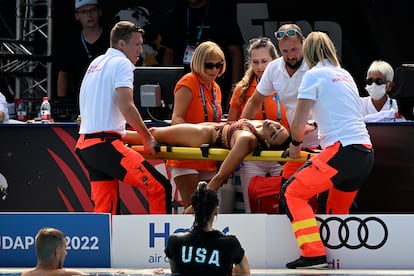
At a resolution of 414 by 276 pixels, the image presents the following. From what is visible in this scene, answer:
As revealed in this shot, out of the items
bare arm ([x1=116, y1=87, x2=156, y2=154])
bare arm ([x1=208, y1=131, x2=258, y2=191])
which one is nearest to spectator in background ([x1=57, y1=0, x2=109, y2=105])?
bare arm ([x1=116, y1=87, x2=156, y2=154])

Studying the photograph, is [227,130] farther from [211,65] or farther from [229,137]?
[211,65]

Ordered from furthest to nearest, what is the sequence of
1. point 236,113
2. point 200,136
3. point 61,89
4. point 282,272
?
point 61,89 < point 236,113 < point 200,136 < point 282,272

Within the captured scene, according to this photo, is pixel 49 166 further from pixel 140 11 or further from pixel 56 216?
pixel 140 11

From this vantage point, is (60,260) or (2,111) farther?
(2,111)

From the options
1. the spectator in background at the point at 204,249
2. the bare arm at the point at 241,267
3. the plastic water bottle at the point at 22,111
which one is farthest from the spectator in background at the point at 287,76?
the plastic water bottle at the point at 22,111

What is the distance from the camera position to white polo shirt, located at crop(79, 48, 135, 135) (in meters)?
8.00

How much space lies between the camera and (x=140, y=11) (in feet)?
42.1

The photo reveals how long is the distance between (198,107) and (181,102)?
15cm

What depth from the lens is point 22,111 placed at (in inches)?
468

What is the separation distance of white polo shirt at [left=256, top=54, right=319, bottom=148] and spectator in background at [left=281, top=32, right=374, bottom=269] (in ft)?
2.04

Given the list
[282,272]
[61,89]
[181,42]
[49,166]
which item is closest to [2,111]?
[49,166]

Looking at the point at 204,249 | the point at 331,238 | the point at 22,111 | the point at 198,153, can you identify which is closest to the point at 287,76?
the point at 198,153

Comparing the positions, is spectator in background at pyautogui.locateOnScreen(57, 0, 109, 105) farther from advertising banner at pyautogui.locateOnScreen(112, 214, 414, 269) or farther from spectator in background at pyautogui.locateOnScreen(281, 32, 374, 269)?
spectator in background at pyautogui.locateOnScreen(281, 32, 374, 269)

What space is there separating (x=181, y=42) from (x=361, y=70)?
78.4 inches
